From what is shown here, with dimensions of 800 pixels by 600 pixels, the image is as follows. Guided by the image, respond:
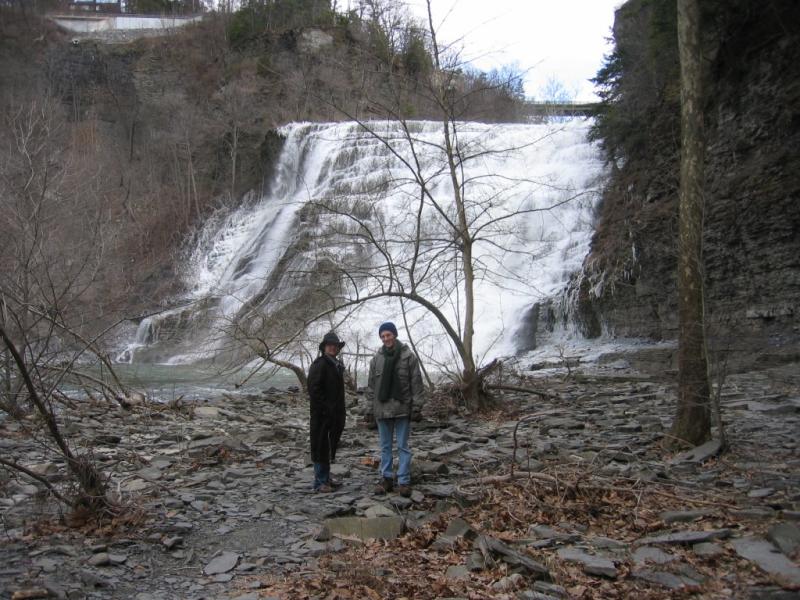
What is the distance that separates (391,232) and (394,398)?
7.38 m

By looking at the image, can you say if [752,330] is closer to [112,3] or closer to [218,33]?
[218,33]

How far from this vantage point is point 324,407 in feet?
20.8

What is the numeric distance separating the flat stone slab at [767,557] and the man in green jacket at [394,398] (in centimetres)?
285

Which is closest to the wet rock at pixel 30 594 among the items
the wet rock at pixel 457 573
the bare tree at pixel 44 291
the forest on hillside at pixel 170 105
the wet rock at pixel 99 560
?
the wet rock at pixel 99 560

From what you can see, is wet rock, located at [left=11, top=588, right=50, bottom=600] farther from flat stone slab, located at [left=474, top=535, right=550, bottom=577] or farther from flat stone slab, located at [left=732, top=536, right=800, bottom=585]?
flat stone slab, located at [left=732, top=536, right=800, bottom=585]

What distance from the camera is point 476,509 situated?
17.9ft

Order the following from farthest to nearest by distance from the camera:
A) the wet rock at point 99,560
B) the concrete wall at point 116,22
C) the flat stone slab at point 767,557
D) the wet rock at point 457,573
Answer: the concrete wall at point 116,22, the wet rock at point 99,560, the wet rock at point 457,573, the flat stone slab at point 767,557

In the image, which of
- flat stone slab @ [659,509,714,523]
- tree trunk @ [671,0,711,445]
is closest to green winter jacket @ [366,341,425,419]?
flat stone slab @ [659,509,714,523]

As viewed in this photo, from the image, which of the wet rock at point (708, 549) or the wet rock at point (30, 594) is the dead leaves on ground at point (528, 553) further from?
the wet rock at point (30, 594)

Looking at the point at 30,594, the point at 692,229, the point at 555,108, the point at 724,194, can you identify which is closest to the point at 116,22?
the point at 555,108

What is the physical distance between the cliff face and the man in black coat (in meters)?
6.70

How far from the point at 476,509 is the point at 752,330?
31.5ft

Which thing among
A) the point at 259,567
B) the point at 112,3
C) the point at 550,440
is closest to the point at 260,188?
the point at 550,440

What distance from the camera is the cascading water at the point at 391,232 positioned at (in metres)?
13.6
